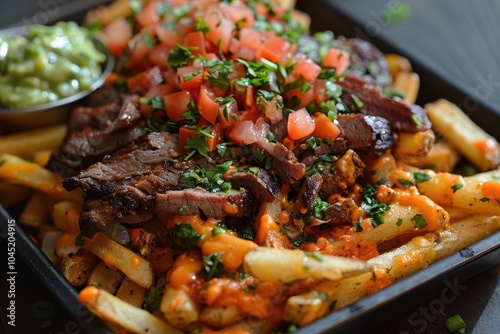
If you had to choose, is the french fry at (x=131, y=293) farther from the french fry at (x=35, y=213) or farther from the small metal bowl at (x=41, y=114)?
the small metal bowl at (x=41, y=114)

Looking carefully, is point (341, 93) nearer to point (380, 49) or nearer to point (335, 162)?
point (335, 162)

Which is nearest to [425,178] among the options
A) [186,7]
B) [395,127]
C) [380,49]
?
[395,127]

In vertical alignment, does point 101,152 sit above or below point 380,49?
below

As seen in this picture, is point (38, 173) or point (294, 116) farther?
point (38, 173)

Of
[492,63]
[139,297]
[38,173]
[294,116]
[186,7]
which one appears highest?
[492,63]

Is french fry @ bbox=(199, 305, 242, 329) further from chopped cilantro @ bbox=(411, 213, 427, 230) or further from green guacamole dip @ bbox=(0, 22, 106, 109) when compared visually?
green guacamole dip @ bbox=(0, 22, 106, 109)

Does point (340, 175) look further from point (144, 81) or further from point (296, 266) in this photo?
point (144, 81)

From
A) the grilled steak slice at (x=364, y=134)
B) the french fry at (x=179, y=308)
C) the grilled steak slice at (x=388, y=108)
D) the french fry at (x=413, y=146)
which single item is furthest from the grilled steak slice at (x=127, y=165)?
the french fry at (x=413, y=146)
